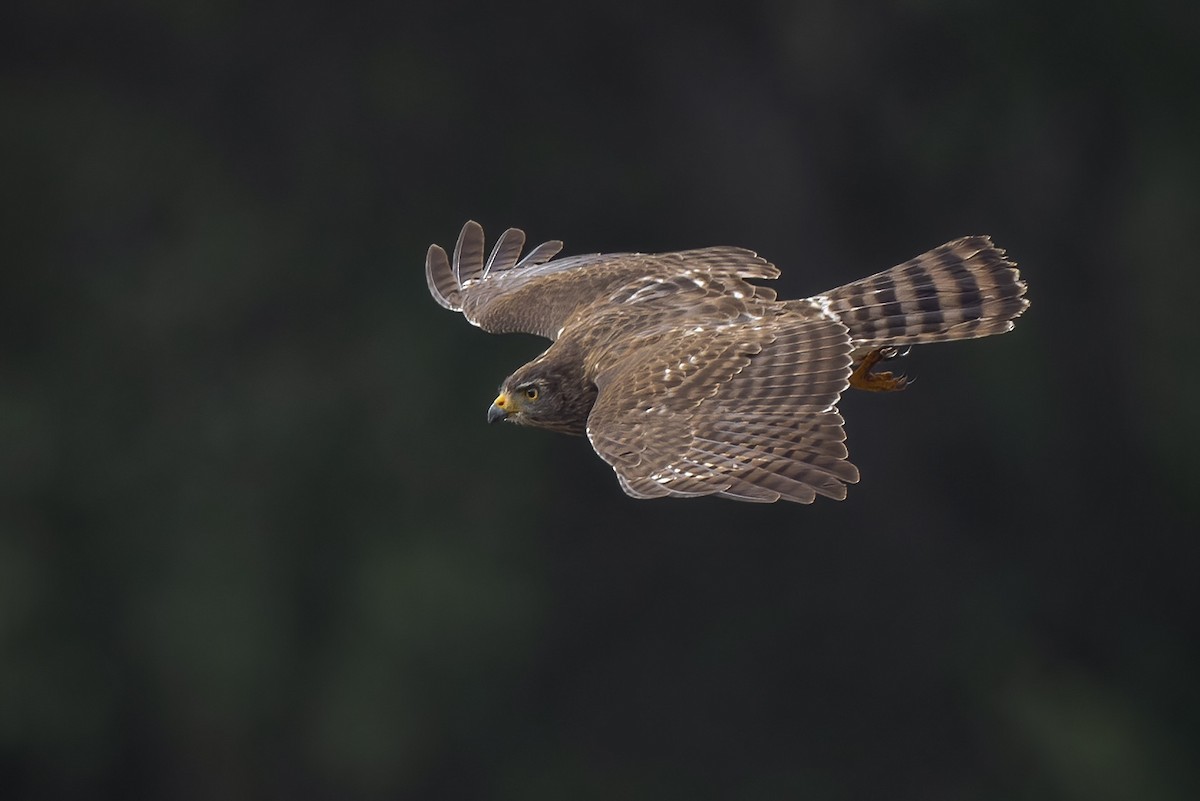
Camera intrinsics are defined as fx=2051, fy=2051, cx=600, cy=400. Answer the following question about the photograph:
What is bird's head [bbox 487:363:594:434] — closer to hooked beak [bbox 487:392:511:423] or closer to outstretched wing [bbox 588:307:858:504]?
hooked beak [bbox 487:392:511:423]

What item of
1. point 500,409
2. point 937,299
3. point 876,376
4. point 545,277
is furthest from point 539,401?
point 937,299

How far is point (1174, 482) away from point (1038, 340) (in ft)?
7.33

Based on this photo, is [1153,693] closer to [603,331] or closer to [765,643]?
[765,643]

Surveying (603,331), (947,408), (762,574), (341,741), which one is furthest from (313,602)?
(603,331)

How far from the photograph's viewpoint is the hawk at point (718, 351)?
6824 mm

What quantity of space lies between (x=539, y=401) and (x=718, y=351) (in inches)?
32.5

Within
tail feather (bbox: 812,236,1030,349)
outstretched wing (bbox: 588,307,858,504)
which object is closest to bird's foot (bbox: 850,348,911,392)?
tail feather (bbox: 812,236,1030,349)

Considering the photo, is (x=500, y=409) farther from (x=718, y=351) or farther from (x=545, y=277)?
(x=545, y=277)

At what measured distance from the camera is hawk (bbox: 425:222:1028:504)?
682 centimetres

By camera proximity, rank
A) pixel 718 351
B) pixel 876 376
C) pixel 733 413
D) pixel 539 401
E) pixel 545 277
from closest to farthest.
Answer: pixel 733 413
pixel 718 351
pixel 539 401
pixel 876 376
pixel 545 277

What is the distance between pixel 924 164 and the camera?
20.1 m

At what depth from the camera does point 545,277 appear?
9.13 metres

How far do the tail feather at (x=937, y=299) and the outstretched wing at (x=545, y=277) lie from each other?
1.85 ft

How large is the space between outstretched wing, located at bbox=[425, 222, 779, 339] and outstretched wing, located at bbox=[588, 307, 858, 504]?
2.91ft
